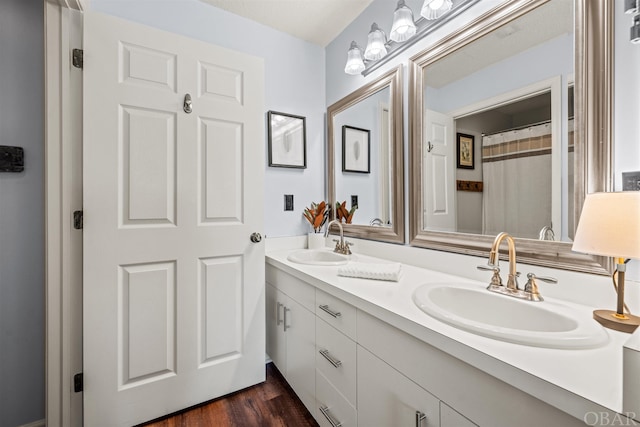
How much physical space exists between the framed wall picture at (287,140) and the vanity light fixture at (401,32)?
557 mm

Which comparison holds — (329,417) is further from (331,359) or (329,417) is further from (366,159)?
(366,159)

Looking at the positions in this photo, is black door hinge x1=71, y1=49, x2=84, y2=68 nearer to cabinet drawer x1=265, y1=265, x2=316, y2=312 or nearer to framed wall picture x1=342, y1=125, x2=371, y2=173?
cabinet drawer x1=265, y1=265, x2=316, y2=312

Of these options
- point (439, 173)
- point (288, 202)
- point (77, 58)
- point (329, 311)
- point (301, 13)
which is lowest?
point (329, 311)

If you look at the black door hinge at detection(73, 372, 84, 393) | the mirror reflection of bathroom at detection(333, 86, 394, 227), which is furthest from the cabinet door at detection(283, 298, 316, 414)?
the black door hinge at detection(73, 372, 84, 393)

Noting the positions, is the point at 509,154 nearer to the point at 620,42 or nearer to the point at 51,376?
the point at 620,42

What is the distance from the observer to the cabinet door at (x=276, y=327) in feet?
5.50

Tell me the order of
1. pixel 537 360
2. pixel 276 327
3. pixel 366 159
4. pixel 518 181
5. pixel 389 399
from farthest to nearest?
pixel 366 159 < pixel 276 327 < pixel 518 181 < pixel 389 399 < pixel 537 360

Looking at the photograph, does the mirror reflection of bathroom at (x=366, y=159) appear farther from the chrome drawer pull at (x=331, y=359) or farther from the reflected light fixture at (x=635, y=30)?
the reflected light fixture at (x=635, y=30)

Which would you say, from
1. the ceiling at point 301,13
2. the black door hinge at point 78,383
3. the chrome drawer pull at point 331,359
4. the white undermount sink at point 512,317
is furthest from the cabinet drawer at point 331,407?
the ceiling at point 301,13

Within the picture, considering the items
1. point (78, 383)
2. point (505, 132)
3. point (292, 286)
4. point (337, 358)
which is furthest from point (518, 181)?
point (78, 383)

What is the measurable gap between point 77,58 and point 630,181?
2170mm

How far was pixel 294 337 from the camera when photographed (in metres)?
1.53

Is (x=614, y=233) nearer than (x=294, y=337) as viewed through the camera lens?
Yes

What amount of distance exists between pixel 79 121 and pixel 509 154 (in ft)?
6.26
